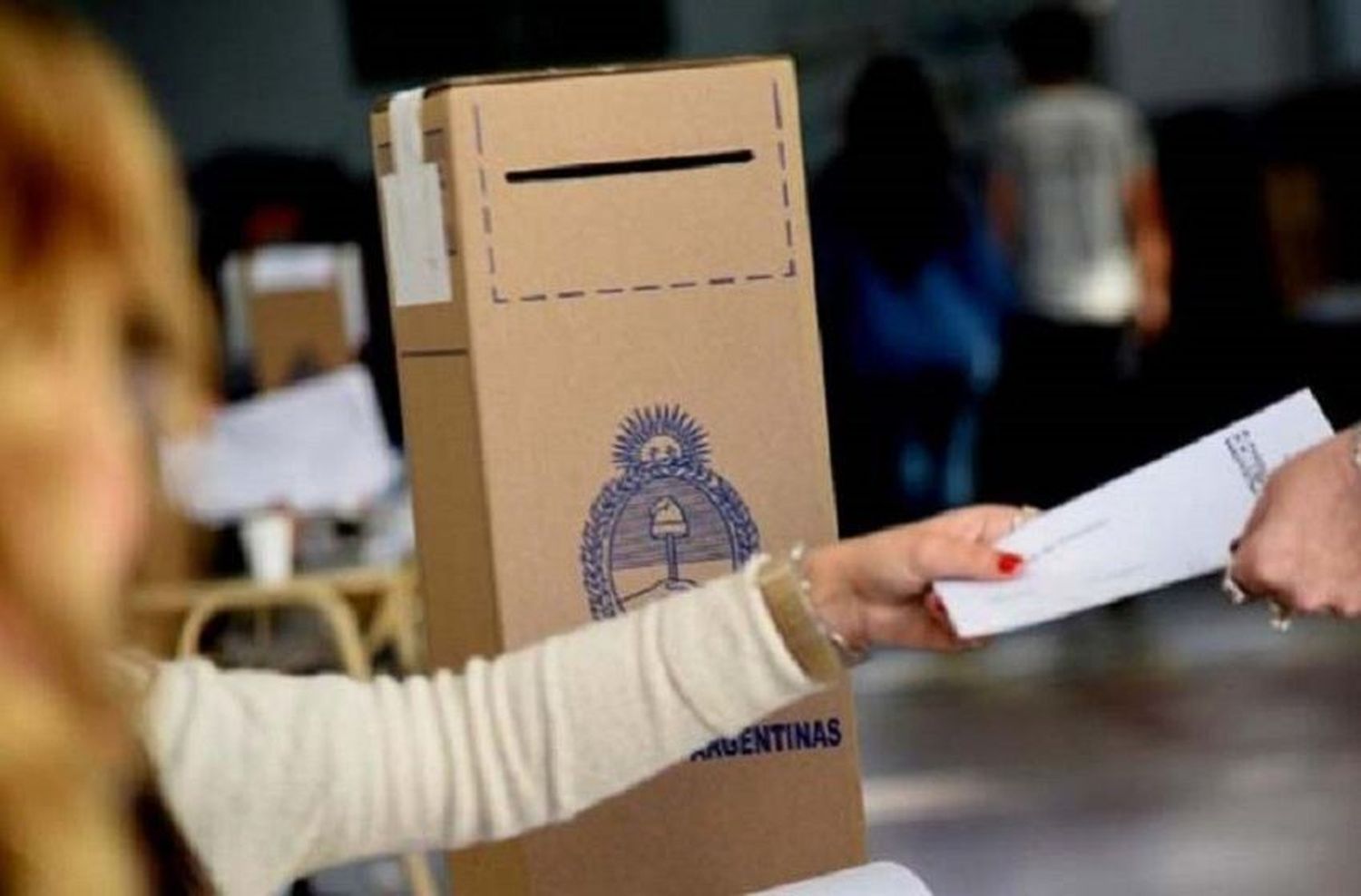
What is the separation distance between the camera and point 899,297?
284 inches

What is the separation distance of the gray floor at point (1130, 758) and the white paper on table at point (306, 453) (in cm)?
102

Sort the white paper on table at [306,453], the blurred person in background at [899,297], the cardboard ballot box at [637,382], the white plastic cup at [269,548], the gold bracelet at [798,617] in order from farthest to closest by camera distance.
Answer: the blurred person in background at [899,297] < the white paper on table at [306,453] < the white plastic cup at [269,548] < the cardboard ballot box at [637,382] < the gold bracelet at [798,617]

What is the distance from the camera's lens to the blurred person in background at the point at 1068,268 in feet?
25.5

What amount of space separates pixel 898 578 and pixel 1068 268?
6.29 m

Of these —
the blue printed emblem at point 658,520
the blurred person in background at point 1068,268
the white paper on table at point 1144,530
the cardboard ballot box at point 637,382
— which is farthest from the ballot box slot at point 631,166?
the blurred person in background at point 1068,268

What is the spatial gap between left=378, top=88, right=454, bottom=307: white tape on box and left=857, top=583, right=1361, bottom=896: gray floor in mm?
2568

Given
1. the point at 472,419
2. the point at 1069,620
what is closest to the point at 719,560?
the point at 472,419

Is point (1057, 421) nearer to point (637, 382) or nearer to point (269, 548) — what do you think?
point (269, 548)

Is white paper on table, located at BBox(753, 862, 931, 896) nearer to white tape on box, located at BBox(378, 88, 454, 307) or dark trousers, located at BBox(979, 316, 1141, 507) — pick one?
white tape on box, located at BBox(378, 88, 454, 307)

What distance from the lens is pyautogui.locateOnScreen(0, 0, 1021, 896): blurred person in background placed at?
1132mm

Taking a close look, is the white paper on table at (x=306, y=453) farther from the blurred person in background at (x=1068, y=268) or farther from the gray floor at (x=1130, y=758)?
the blurred person in background at (x=1068, y=268)

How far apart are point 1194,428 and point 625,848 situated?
600cm

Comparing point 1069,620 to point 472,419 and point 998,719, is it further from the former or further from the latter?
point 472,419

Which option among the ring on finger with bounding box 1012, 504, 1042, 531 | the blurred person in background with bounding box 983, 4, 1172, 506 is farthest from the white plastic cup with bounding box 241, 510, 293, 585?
the ring on finger with bounding box 1012, 504, 1042, 531
